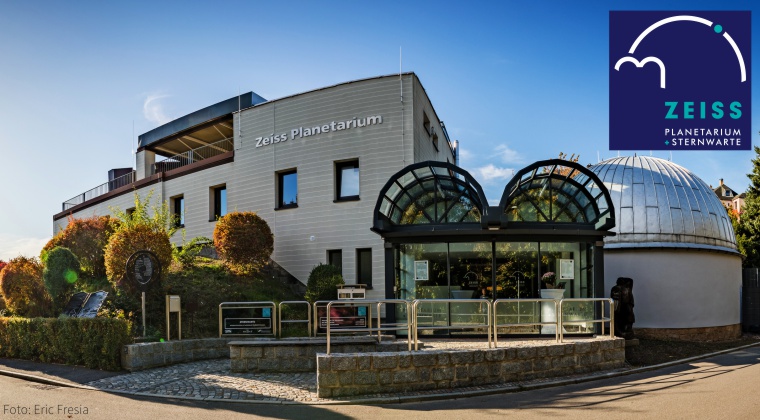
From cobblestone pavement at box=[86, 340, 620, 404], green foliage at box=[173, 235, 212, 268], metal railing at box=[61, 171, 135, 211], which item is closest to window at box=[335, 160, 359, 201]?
green foliage at box=[173, 235, 212, 268]

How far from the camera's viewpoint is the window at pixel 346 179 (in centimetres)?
2083

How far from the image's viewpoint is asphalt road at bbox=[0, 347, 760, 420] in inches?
317

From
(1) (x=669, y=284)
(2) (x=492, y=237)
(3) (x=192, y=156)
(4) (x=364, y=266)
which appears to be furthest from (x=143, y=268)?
(1) (x=669, y=284)

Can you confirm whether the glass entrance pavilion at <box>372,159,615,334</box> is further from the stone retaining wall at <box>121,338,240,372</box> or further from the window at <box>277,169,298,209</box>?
the window at <box>277,169,298,209</box>

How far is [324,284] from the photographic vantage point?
1733 cm

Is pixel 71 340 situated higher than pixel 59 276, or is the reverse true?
pixel 59 276

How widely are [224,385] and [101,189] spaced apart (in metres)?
28.9

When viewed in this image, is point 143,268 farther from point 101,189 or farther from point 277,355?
point 101,189

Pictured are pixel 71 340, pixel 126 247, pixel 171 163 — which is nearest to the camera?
pixel 71 340

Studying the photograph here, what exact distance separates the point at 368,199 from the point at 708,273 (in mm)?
12520

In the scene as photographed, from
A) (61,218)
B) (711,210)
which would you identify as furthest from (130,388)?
(61,218)

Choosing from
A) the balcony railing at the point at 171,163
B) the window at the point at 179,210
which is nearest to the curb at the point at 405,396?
the window at the point at 179,210

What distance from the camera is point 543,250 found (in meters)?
15.2

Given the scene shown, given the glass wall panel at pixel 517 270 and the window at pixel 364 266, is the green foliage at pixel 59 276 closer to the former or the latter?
the window at pixel 364 266
